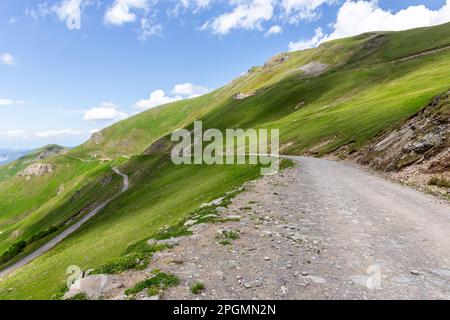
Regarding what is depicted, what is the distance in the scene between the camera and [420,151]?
110 feet

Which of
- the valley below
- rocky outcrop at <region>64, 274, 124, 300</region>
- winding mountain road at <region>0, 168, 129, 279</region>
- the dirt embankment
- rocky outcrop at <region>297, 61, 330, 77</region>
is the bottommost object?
winding mountain road at <region>0, 168, 129, 279</region>

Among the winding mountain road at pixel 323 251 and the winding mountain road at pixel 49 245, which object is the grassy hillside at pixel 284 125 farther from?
the winding mountain road at pixel 49 245

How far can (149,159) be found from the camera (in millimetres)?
143250

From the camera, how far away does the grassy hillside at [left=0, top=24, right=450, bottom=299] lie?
141 ft

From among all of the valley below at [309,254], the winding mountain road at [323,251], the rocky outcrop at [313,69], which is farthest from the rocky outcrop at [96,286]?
the rocky outcrop at [313,69]

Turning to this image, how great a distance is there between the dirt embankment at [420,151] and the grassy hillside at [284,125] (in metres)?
10.1

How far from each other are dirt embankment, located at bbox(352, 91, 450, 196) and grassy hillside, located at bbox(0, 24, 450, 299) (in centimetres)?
1014

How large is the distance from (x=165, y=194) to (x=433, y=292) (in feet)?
180

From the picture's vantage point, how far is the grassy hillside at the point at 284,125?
141 ft

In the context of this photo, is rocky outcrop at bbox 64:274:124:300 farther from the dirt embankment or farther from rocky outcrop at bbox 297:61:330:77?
rocky outcrop at bbox 297:61:330:77

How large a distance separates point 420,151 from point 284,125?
65717 millimetres

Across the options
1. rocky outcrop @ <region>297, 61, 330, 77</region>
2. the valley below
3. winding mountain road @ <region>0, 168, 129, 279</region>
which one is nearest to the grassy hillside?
rocky outcrop @ <region>297, 61, 330, 77</region>

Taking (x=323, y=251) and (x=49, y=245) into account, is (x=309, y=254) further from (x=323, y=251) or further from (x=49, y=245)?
(x=49, y=245)

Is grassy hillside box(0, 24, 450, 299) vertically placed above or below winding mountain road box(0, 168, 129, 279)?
above
